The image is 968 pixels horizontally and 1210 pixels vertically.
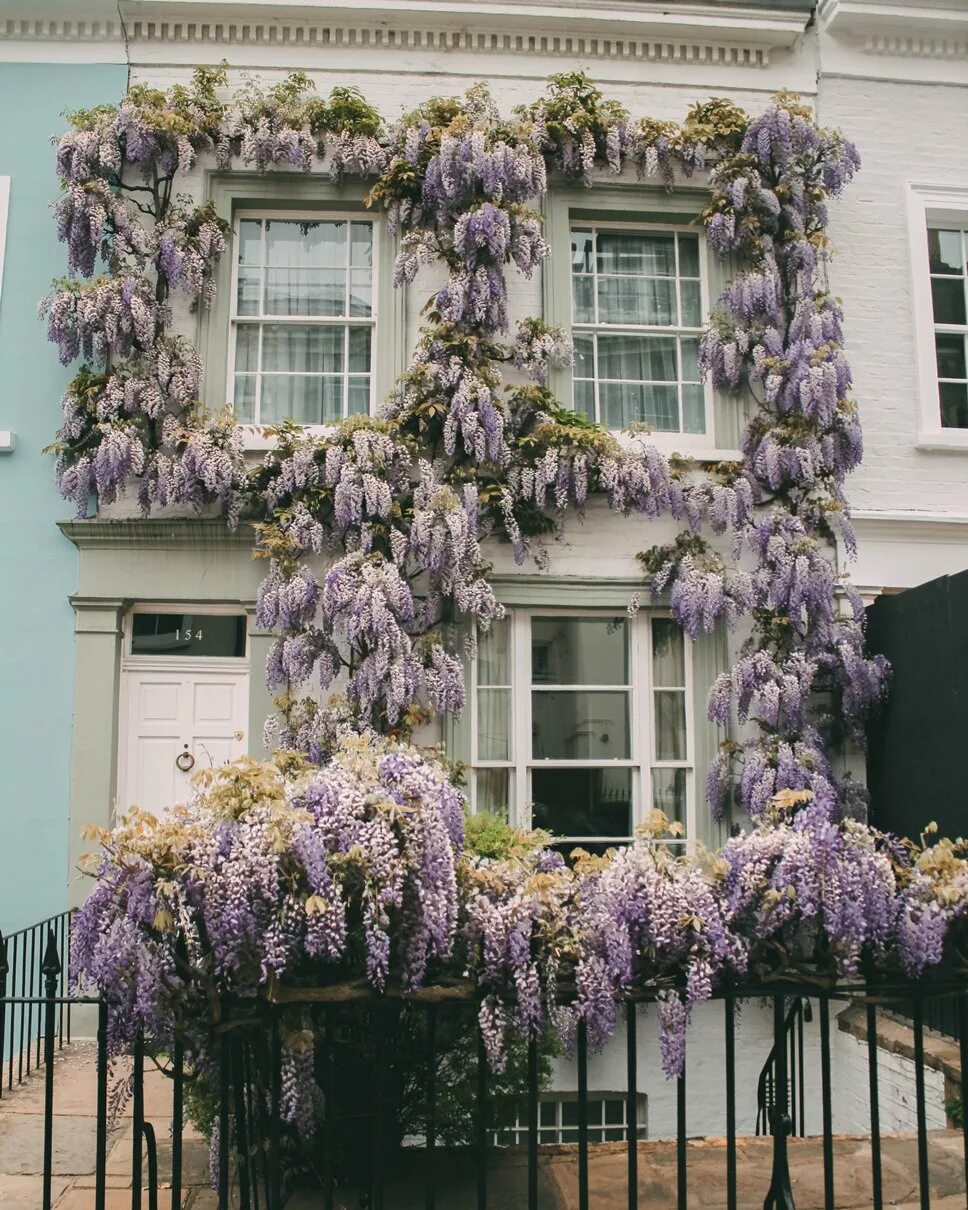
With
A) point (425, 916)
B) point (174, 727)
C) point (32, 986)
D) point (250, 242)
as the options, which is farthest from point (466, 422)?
point (425, 916)

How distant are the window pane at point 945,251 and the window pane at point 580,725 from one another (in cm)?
476

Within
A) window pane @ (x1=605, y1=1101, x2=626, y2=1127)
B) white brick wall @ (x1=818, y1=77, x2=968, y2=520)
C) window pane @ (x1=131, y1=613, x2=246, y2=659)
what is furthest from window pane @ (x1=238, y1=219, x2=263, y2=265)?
window pane @ (x1=605, y1=1101, x2=626, y2=1127)

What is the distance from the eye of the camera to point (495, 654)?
27.7 feet

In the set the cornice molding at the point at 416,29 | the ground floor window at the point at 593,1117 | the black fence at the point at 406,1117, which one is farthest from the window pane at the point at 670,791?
the cornice molding at the point at 416,29

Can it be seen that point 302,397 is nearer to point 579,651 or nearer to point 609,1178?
point 579,651

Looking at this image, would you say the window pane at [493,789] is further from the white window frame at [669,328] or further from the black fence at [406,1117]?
the black fence at [406,1117]

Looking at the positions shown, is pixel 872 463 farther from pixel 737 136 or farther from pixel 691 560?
pixel 737 136

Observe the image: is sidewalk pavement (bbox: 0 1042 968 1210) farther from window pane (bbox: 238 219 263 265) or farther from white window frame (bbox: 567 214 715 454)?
window pane (bbox: 238 219 263 265)

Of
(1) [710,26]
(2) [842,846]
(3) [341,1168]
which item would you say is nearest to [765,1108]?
(3) [341,1168]

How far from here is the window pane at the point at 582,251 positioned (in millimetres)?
9055

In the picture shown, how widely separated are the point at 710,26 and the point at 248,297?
4.48 m

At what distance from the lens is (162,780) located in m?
8.17

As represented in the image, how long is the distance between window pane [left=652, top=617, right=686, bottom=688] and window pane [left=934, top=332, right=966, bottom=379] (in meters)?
3.30

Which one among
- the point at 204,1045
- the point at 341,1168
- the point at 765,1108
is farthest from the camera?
the point at 765,1108
